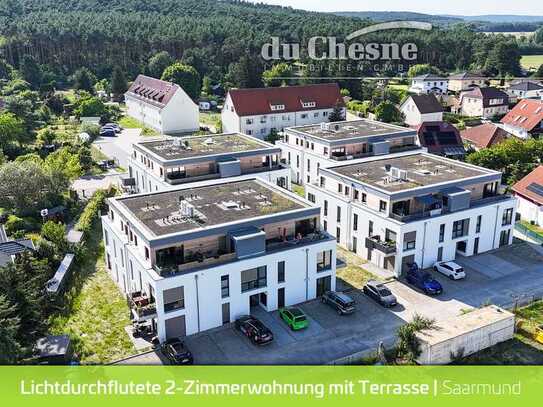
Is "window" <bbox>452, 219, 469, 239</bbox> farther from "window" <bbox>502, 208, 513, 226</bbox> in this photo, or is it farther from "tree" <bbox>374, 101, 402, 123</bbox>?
"tree" <bbox>374, 101, 402, 123</bbox>

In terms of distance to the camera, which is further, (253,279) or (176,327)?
(253,279)

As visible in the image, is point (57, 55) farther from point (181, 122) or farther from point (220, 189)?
point (220, 189)

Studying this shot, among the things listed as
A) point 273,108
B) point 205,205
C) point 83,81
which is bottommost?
point 205,205

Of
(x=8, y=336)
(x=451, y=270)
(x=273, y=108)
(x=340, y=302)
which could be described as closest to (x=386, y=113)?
(x=273, y=108)

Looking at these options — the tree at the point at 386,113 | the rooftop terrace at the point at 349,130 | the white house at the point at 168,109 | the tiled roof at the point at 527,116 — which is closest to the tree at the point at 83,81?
the white house at the point at 168,109

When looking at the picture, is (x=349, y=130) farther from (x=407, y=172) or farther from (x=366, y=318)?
(x=366, y=318)

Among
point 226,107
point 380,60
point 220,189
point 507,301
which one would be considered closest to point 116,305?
point 220,189

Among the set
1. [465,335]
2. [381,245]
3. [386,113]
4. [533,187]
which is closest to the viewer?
[465,335]
